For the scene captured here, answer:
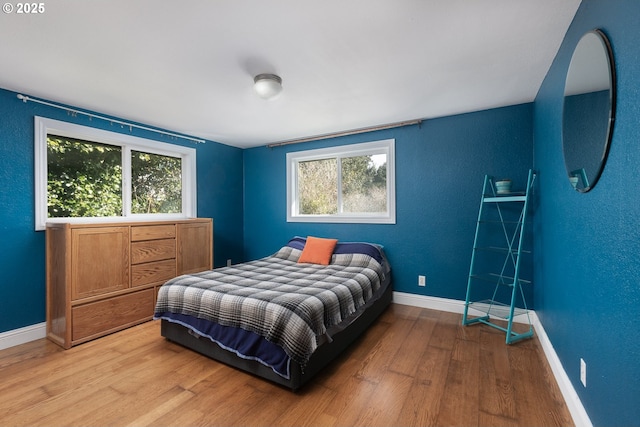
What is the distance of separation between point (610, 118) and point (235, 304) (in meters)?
2.26

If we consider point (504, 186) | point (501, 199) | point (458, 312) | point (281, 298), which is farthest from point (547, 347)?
point (281, 298)

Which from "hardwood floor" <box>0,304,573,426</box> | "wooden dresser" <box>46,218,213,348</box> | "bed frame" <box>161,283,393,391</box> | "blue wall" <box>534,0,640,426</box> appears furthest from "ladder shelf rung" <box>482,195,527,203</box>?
"wooden dresser" <box>46,218,213,348</box>

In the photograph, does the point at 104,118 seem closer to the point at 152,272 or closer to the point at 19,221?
the point at 19,221

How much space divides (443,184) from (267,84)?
2.21 meters

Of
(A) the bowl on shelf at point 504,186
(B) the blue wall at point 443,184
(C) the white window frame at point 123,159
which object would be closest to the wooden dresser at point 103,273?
(C) the white window frame at point 123,159

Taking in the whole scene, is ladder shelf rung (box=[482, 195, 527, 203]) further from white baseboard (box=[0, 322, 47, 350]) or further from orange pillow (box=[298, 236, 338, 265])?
white baseboard (box=[0, 322, 47, 350])

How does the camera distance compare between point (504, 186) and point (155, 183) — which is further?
point (155, 183)

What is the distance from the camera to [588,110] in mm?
1358

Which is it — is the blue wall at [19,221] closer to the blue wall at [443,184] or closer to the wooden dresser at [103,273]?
the wooden dresser at [103,273]

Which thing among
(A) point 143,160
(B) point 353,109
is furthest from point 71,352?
(B) point 353,109

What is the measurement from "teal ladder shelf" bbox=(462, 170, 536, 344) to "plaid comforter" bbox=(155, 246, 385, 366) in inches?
40.3

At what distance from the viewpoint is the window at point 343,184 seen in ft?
12.1

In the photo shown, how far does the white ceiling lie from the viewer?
154 centimetres

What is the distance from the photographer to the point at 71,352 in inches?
93.3
